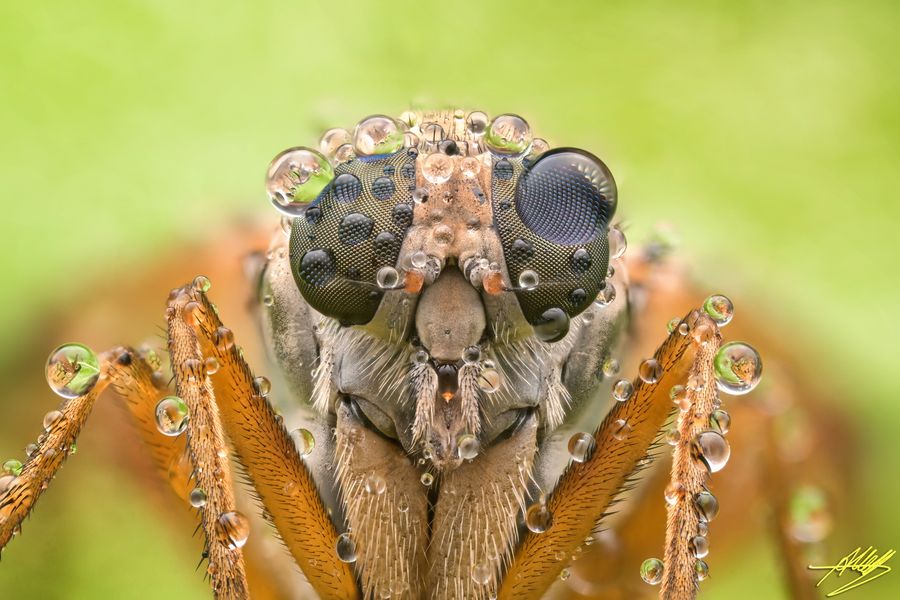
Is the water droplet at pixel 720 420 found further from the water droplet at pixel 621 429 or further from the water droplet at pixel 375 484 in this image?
the water droplet at pixel 375 484

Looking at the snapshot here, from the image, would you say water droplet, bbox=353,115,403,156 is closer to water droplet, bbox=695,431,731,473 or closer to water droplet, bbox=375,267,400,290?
water droplet, bbox=375,267,400,290

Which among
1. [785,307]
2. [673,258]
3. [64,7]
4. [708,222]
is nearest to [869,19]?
[708,222]

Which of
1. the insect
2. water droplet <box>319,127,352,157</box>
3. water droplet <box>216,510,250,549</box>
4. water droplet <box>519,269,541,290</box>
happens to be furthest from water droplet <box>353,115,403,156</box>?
water droplet <box>216,510,250,549</box>

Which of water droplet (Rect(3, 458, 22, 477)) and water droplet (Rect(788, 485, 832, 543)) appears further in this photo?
water droplet (Rect(788, 485, 832, 543))

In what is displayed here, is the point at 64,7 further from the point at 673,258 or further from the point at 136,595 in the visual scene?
the point at 673,258

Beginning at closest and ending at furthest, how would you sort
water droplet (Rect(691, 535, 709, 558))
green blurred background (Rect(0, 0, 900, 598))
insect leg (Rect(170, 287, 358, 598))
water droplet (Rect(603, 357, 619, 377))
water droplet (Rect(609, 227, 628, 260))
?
water droplet (Rect(691, 535, 709, 558)) → insect leg (Rect(170, 287, 358, 598)) → water droplet (Rect(609, 227, 628, 260)) → water droplet (Rect(603, 357, 619, 377)) → green blurred background (Rect(0, 0, 900, 598))
